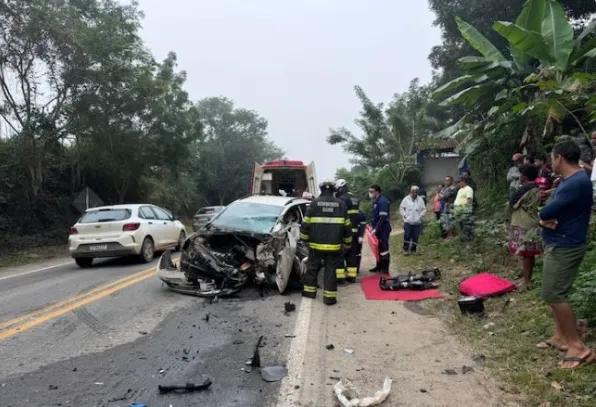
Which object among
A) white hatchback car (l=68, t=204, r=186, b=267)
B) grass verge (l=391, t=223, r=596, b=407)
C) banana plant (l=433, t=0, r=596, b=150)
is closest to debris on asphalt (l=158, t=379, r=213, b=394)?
grass verge (l=391, t=223, r=596, b=407)

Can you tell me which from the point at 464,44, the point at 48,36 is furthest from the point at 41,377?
the point at 464,44

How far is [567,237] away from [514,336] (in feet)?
4.38

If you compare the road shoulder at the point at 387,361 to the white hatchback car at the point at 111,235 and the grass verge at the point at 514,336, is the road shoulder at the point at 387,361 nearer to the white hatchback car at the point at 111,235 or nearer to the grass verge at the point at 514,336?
the grass verge at the point at 514,336

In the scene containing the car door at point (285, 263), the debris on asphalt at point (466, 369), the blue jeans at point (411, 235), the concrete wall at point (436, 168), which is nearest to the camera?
the debris on asphalt at point (466, 369)

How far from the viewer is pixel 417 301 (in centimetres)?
695

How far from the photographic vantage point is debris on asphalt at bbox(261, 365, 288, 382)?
4039mm

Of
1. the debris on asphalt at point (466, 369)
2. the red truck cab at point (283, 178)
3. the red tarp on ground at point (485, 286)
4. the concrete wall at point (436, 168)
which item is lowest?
the debris on asphalt at point (466, 369)

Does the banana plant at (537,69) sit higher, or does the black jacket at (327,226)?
the banana plant at (537,69)

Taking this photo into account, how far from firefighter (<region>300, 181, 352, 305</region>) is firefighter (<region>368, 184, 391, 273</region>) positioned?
80.5 inches

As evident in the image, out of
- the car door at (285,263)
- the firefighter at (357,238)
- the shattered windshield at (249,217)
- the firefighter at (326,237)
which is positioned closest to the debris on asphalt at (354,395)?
the firefighter at (326,237)

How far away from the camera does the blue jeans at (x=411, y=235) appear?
11.3 meters

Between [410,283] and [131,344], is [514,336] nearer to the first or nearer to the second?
[410,283]

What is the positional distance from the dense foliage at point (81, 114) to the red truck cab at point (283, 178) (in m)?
8.24

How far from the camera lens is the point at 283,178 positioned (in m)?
15.5
